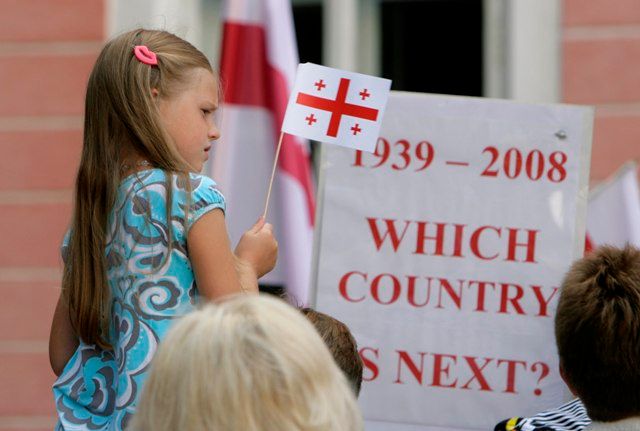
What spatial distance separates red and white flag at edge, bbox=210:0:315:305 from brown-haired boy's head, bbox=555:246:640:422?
1.33m

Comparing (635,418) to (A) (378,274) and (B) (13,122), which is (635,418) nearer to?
(A) (378,274)

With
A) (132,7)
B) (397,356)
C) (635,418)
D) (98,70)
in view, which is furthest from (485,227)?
(132,7)

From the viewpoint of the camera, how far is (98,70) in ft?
6.52

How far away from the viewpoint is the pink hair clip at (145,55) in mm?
1966

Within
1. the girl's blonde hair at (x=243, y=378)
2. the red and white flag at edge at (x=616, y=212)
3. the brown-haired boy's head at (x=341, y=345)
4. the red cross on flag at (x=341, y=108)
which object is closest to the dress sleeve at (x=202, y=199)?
the brown-haired boy's head at (x=341, y=345)

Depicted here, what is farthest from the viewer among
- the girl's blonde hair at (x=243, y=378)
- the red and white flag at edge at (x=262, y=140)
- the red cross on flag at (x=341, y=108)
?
the red and white flag at edge at (x=262, y=140)

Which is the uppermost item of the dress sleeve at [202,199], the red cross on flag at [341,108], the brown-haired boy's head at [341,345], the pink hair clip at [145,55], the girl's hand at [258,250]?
the pink hair clip at [145,55]

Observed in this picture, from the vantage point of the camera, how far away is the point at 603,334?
1964 mm

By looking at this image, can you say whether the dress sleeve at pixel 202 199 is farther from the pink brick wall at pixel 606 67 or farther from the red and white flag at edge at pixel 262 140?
the pink brick wall at pixel 606 67

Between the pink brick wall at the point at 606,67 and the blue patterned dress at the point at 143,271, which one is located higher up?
the pink brick wall at the point at 606,67

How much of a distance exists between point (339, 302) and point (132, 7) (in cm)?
186

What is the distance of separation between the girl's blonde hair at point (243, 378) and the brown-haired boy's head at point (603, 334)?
2.44ft

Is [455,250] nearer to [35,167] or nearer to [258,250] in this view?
[258,250]

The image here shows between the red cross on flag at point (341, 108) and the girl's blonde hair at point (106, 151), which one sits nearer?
the girl's blonde hair at point (106, 151)
